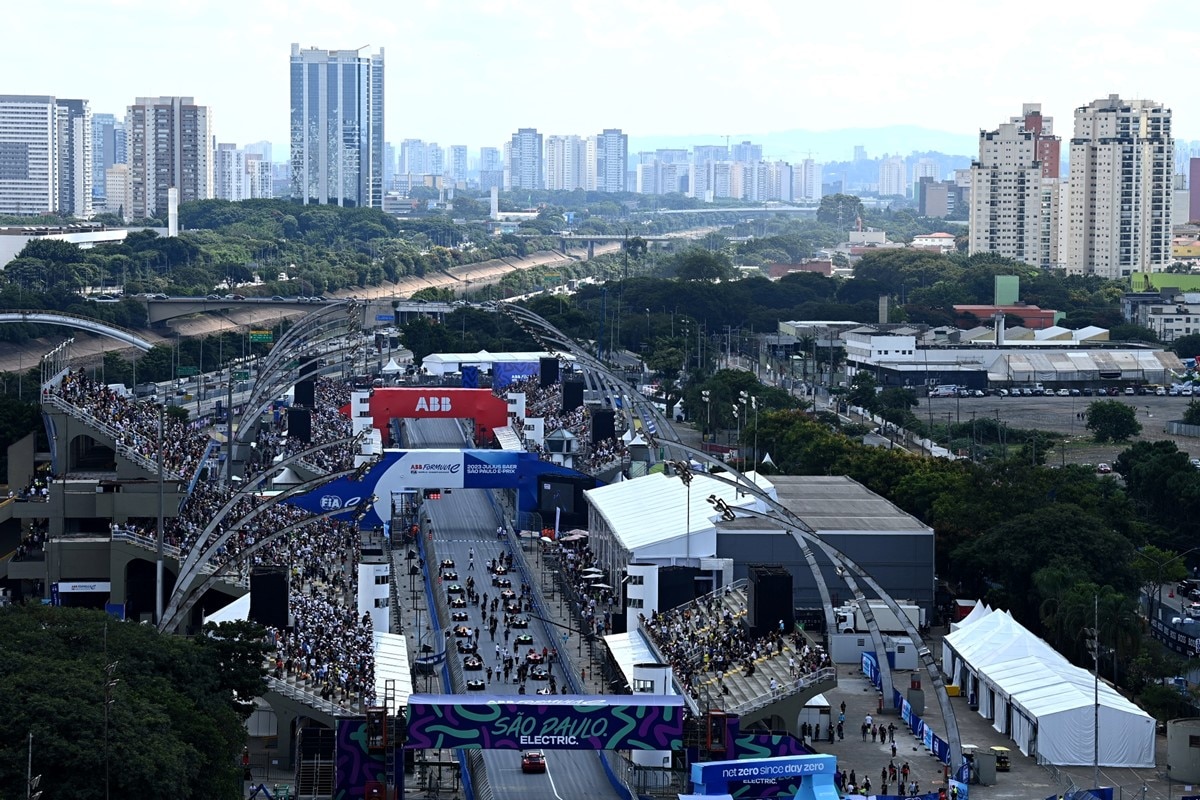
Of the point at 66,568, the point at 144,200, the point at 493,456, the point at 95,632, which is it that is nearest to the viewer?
the point at 95,632

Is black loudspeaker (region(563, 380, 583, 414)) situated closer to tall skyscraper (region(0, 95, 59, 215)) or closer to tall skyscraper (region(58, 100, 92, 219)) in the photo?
tall skyscraper (region(0, 95, 59, 215))

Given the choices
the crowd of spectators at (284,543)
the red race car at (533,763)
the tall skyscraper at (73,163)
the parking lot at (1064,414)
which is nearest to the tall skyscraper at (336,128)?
the tall skyscraper at (73,163)

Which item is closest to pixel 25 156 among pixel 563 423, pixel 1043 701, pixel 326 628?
pixel 563 423

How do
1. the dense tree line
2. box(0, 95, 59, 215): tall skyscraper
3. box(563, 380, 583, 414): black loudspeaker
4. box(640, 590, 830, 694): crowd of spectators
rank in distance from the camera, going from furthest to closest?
1. box(0, 95, 59, 215): tall skyscraper
2. box(563, 380, 583, 414): black loudspeaker
3. box(640, 590, 830, 694): crowd of spectators
4. the dense tree line

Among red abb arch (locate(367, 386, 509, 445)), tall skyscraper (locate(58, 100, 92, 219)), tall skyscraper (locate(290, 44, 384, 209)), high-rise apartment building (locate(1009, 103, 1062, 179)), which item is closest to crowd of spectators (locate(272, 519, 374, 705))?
red abb arch (locate(367, 386, 509, 445))

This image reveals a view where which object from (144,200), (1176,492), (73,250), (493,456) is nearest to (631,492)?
(493,456)

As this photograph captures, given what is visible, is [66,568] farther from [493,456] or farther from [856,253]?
[856,253]
